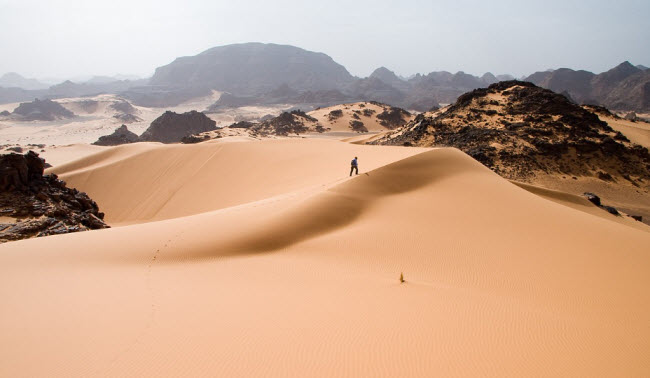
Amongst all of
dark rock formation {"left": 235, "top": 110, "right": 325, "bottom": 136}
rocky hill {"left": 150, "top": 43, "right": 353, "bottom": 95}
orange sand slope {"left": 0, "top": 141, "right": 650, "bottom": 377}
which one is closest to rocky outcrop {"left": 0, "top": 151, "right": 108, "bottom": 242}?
orange sand slope {"left": 0, "top": 141, "right": 650, "bottom": 377}

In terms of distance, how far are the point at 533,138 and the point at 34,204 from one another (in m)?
27.9

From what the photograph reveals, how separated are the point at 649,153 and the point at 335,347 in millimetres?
30575

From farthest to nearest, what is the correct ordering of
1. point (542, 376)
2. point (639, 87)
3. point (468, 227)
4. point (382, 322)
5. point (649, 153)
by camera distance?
point (639, 87) < point (649, 153) < point (468, 227) < point (382, 322) < point (542, 376)

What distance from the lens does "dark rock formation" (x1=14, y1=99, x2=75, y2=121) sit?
75.2 metres

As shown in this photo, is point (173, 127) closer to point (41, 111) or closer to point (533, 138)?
point (533, 138)

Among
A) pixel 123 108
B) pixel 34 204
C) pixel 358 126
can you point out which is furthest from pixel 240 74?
pixel 34 204

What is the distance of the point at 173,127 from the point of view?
167 feet

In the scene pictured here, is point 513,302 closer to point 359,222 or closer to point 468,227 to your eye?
point 468,227

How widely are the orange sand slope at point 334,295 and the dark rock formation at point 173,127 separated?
152 feet

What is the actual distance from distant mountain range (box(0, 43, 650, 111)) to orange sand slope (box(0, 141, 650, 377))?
278 feet

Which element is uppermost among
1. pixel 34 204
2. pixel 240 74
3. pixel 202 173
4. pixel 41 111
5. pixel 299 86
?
pixel 240 74

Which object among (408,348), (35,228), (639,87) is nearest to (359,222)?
(408,348)

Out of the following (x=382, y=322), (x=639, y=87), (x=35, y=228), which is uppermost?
(x=639, y=87)

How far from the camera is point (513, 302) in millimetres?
5020
